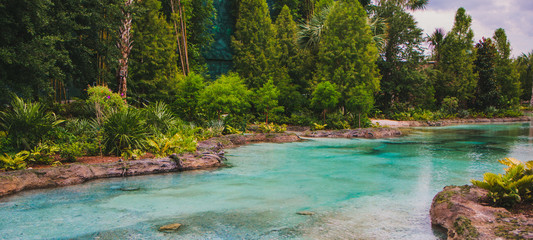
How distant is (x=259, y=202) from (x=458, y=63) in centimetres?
2860

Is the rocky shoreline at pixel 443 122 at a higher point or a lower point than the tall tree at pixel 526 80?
lower

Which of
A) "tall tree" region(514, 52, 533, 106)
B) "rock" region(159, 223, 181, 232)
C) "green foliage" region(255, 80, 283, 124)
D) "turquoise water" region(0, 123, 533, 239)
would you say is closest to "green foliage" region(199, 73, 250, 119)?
"green foliage" region(255, 80, 283, 124)

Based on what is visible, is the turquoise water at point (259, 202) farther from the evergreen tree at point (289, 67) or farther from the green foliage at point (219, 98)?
the evergreen tree at point (289, 67)

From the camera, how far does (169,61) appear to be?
64.9 ft

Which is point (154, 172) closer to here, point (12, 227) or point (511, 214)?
point (12, 227)

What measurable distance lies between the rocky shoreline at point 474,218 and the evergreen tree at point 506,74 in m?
36.3

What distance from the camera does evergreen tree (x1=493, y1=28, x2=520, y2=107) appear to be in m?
37.3

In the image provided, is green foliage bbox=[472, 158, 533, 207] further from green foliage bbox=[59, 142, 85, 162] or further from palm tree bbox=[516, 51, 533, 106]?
palm tree bbox=[516, 51, 533, 106]

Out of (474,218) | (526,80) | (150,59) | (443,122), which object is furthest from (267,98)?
(526,80)

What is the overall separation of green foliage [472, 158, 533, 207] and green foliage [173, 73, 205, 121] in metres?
11.8

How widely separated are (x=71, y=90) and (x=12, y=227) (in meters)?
17.8

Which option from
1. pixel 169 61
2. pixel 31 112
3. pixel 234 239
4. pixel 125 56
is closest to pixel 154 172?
pixel 31 112

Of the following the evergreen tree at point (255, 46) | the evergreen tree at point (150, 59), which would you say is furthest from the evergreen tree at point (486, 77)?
the evergreen tree at point (150, 59)

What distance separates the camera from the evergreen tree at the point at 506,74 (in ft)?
122
